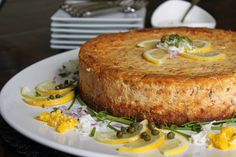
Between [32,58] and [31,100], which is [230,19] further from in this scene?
[31,100]

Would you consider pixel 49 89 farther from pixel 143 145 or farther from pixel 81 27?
pixel 81 27

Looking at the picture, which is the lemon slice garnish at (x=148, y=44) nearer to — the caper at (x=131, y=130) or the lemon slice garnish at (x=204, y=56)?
the lemon slice garnish at (x=204, y=56)

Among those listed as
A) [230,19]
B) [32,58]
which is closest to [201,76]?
[32,58]

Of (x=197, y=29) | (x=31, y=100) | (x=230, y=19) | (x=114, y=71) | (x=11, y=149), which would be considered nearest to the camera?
(x=11, y=149)

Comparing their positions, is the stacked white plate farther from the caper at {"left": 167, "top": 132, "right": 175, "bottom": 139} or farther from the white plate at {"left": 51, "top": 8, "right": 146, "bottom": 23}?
the caper at {"left": 167, "top": 132, "right": 175, "bottom": 139}

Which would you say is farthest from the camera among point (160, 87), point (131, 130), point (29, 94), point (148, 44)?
point (148, 44)

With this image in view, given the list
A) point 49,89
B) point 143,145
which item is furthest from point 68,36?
point 143,145

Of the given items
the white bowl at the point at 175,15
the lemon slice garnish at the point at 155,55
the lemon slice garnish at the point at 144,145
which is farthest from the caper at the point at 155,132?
the white bowl at the point at 175,15
